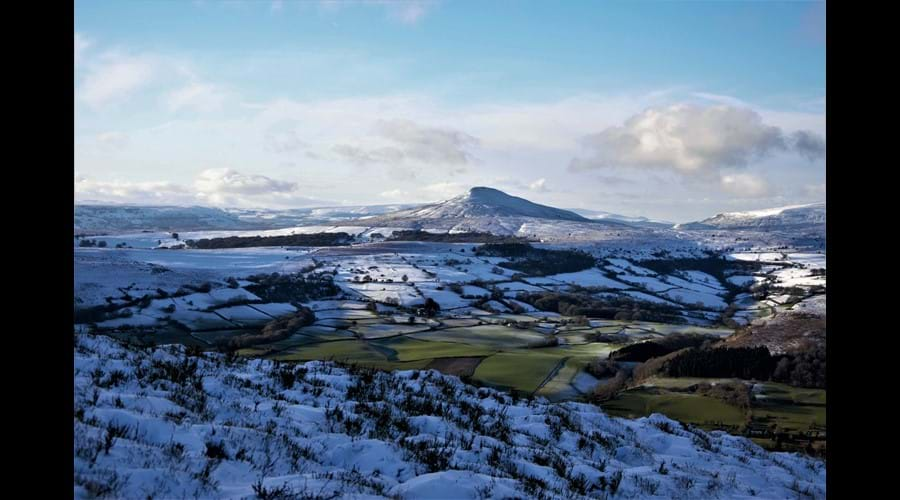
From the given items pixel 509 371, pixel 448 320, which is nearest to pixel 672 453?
pixel 509 371

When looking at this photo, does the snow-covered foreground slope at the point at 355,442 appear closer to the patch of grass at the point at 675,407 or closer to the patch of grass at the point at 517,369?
the patch of grass at the point at 675,407

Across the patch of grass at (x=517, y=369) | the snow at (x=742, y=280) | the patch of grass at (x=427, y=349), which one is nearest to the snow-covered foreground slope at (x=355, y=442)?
the patch of grass at (x=517, y=369)

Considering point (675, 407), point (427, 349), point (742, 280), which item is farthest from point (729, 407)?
point (742, 280)

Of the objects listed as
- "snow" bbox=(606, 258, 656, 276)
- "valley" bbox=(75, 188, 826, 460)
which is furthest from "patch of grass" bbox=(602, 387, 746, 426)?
"snow" bbox=(606, 258, 656, 276)

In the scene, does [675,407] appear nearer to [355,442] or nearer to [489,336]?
[355,442]

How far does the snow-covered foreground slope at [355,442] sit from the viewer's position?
6.25m

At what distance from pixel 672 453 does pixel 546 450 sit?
4.85m

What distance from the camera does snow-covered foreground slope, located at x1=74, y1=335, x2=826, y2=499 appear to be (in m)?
6.25

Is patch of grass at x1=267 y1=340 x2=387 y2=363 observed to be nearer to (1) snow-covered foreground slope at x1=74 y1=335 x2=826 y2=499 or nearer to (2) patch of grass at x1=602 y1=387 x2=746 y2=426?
(2) patch of grass at x1=602 y1=387 x2=746 y2=426
